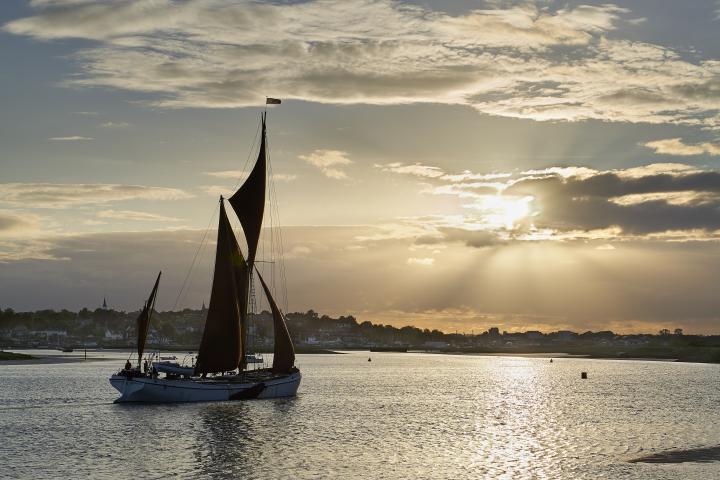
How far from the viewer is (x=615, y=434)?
65.0 metres

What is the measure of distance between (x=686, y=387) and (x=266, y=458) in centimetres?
9914

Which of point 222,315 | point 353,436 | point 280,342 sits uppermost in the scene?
point 222,315

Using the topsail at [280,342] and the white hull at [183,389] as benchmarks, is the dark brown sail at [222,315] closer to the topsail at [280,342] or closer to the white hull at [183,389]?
the white hull at [183,389]

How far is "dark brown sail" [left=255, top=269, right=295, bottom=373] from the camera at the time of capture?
82.6 meters

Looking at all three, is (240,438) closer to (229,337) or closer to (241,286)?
(229,337)

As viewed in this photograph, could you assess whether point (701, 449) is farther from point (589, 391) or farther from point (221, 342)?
point (589, 391)

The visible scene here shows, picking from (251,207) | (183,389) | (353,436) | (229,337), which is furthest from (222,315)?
(353,436)

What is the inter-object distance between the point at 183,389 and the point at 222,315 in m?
8.44

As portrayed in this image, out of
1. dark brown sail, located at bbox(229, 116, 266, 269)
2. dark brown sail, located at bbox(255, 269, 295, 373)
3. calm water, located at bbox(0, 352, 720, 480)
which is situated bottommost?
calm water, located at bbox(0, 352, 720, 480)

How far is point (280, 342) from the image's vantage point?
85.9 meters

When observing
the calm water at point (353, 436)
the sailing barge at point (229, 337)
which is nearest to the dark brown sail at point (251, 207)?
the sailing barge at point (229, 337)

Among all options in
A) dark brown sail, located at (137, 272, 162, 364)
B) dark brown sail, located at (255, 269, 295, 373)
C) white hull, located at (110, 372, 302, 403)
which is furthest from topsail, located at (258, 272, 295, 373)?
dark brown sail, located at (137, 272, 162, 364)

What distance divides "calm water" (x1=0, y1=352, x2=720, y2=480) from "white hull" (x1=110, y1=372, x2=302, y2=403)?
1165mm

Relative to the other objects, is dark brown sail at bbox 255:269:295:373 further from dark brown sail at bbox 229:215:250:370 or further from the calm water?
the calm water
